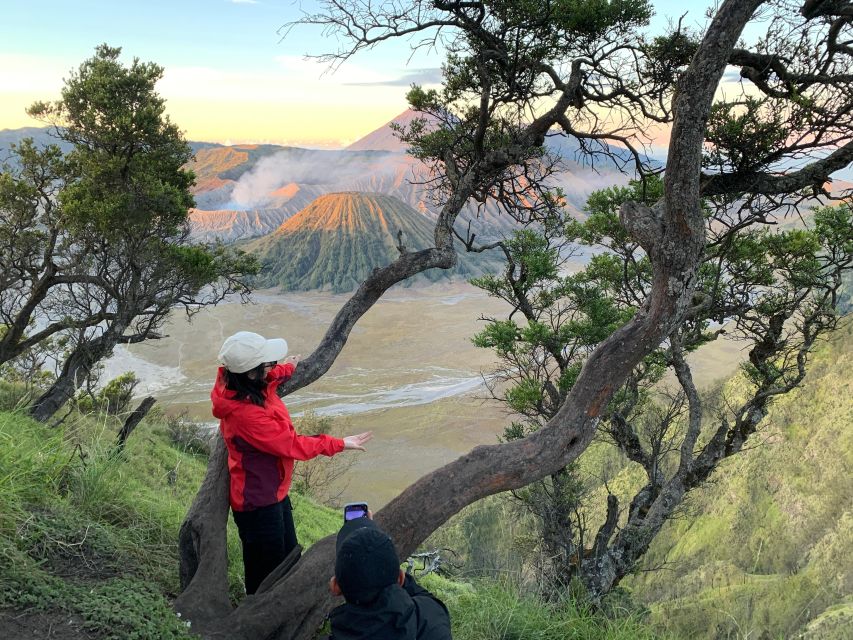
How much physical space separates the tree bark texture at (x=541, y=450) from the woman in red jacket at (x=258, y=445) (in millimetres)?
229

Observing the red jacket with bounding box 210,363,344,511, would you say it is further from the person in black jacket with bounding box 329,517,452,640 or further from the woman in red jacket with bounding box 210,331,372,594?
the person in black jacket with bounding box 329,517,452,640

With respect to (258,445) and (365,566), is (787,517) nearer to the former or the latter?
(258,445)

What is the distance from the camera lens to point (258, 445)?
2.85m

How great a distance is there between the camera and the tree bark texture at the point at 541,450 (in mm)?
2873

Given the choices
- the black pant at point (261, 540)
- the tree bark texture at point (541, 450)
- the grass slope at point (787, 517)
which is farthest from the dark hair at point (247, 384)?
the grass slope at point (787, 517)

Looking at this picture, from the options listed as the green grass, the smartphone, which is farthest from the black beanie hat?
the green grass

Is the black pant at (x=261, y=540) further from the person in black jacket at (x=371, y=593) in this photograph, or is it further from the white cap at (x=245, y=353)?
the person in black jacket at (x=371, y=593)

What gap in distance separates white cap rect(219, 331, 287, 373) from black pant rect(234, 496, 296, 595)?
0.76m

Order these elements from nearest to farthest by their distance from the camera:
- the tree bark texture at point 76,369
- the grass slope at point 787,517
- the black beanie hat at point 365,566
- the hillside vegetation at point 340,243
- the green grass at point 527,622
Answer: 1. the black beanie hat at point 365,566
2. the green grass at point 527,622
3. the tree bark texture at point 76,369
4. the grass slope at point 787,517
5. the hillside vegetation at point 340,243

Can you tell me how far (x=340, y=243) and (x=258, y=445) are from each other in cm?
14667

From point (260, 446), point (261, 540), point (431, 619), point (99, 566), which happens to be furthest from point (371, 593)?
point (99, 566)

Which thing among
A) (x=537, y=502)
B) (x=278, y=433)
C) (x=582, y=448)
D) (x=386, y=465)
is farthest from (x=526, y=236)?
(x=386, y=465)

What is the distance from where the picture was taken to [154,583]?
2996mm

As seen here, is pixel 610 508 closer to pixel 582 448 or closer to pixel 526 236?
pixel 526 236
